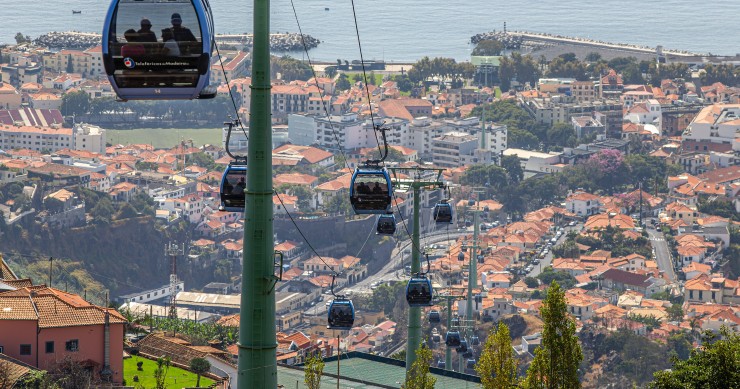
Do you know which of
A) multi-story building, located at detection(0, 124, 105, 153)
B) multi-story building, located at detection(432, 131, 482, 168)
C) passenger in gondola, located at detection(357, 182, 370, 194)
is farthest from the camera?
multi-story building, located at detection(0, 124, 105, 153)

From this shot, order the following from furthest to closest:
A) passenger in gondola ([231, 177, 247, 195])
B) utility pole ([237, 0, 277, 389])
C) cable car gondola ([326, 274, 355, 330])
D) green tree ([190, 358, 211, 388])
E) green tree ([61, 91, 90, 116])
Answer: green tree ([61, 91, 90, 116])
green tree ([190, 358, 211, 388])
cable car gondola ([326, 274, 355, 330])
passenger in gondola ([231, 177, 247, 195])
utility pole ([237, 0, 277, 389])

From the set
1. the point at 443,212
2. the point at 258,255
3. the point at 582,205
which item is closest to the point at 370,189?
the point at 258,255

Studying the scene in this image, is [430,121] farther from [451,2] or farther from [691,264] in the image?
[451,2]

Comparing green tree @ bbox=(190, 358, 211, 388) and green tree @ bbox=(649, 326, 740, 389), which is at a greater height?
green tree @ bbox=(649, 326, 740, 389)

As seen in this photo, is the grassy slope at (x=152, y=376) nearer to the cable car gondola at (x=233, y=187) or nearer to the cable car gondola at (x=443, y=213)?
the cable car gondola at (x=443, y=213)

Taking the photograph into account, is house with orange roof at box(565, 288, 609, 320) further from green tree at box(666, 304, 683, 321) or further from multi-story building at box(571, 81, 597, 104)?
multi-story building at box(571, 81, 597, 104)

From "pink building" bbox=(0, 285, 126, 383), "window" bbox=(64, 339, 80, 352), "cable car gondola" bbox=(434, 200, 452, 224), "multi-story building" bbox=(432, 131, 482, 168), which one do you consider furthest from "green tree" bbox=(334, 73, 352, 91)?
"cable car gondola" bbox=(434, 200, 452, 224)

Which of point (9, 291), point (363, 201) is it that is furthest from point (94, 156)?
point (363, 201)
